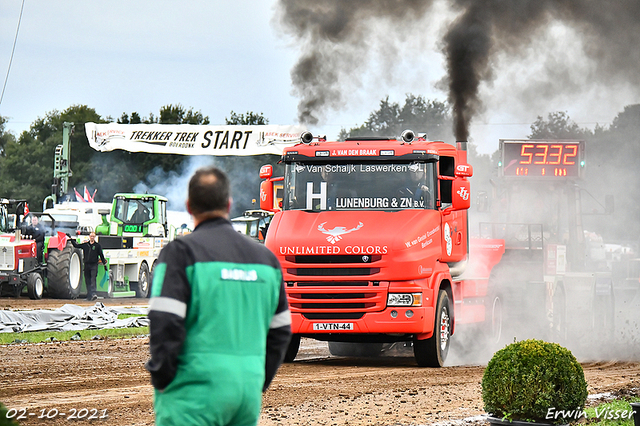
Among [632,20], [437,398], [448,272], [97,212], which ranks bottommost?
[437,398]

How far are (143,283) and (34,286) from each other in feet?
11.0

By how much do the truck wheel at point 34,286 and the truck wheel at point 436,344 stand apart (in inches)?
623

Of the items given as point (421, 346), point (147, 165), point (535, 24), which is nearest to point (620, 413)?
point (421, 346)

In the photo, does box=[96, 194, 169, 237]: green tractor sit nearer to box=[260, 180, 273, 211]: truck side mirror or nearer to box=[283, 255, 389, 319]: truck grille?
box=[260, 180, 273, 211]: truck side mirror

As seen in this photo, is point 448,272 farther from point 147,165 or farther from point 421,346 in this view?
point 147,165

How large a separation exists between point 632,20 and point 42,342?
519 inches

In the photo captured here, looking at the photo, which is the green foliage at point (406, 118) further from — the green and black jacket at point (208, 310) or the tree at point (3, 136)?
the green and black jacket at point (208, 310)

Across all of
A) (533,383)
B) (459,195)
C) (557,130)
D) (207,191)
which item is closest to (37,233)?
(459,195)

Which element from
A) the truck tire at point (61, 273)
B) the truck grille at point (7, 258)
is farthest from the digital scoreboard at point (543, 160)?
the truck grille at point (7, 258)

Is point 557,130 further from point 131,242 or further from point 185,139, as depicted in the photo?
point 131,242

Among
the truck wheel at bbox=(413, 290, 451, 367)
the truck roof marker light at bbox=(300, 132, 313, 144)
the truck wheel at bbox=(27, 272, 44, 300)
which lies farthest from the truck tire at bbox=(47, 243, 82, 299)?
the truck wheel at bbox=(413, 290, 451, 367)

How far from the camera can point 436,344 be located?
38.8 feet

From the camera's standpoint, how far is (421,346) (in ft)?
38.9

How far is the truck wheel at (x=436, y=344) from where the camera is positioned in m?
11.8
